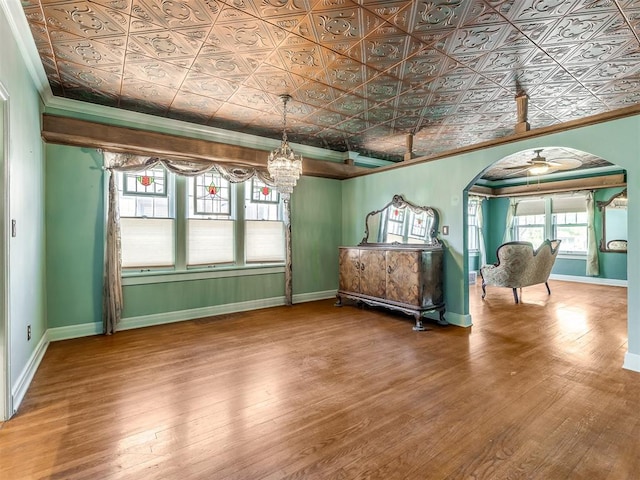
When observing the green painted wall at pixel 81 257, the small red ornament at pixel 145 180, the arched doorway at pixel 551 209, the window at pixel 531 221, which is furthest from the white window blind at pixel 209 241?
the window at pixel 531 221

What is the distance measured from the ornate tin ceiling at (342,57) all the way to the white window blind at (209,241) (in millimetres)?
1532

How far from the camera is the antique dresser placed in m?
4.40

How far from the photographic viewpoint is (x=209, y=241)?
4996 millimetres

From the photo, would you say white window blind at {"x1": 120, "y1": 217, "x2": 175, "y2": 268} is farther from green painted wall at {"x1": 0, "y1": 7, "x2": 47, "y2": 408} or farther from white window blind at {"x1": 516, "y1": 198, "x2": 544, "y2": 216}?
white window blind at {"x1": 516, "y1": 198, "x2": 544, "y2": 216}

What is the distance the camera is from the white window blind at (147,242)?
14.2 feet

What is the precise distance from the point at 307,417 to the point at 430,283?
9.34 ft

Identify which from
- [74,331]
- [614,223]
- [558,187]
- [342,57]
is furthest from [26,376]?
[614,223]

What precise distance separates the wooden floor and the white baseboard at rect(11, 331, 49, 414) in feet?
0.22

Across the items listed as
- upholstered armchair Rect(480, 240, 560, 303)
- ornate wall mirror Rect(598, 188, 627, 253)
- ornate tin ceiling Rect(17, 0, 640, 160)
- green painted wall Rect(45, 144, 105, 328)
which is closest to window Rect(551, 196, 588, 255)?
ornate wall mirror Rect(598, 188, 627, 253)

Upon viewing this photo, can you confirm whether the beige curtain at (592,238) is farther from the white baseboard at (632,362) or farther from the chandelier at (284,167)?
the chandelier at (284,167)

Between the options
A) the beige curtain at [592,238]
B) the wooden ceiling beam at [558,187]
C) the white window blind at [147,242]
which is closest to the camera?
the white window blind at [147,242]

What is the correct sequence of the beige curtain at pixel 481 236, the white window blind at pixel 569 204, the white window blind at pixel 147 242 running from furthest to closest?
the beige curtain at pixel 481 236, the white window blind at pixel 569 204, the white window blind at pixel 147 242

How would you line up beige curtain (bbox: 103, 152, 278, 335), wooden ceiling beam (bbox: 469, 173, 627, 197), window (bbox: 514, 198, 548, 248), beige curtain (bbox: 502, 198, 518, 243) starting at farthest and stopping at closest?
beige curtain (bbox: 502, 198, 518, 243), window (bbox: 514, 198, 548, 248), wooden ceiling beam (bbox: 469, 173, 627, 197), beige curtain (bbox: 103, 152, 278, 335)

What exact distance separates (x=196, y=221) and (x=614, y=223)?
9.20 meters
